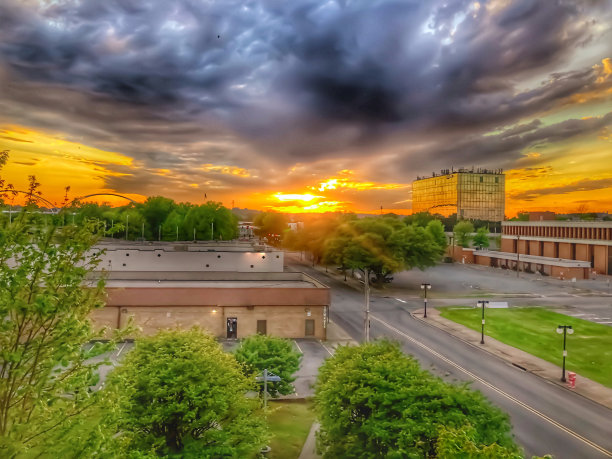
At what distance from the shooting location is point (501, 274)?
88375 mm

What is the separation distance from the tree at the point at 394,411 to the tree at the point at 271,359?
18.3 ft

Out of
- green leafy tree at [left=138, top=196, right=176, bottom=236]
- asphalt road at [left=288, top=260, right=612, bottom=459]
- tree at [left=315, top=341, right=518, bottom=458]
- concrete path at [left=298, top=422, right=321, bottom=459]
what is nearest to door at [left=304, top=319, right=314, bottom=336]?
asphalt road at [left=288, top=260, right=612, bottom=459]

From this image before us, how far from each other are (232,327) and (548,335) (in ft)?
104

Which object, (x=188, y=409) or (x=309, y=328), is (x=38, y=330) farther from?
(x=309, y=328)

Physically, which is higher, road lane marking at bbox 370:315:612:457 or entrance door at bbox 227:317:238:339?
entrance door at bbox 227:317:238:339

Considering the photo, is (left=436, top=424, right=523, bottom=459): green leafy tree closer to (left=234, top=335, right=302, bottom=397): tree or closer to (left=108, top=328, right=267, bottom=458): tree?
(left=108, top=328, right=267, bottom=458): tree

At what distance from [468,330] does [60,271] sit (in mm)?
41339

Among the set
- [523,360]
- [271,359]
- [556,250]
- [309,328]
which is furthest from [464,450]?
[556,250]

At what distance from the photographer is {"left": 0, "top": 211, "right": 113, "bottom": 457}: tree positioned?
25.0 feet

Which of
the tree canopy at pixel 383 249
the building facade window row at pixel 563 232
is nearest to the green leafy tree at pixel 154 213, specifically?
the tree canopy at pixel 383 249

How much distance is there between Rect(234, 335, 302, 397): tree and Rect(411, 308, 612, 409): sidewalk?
19424mm

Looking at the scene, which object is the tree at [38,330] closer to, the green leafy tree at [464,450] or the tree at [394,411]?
the green leafy tree at [464,450]

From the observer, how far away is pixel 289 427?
21.7 m

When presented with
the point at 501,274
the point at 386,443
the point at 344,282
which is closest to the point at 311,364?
the point at 386,443
